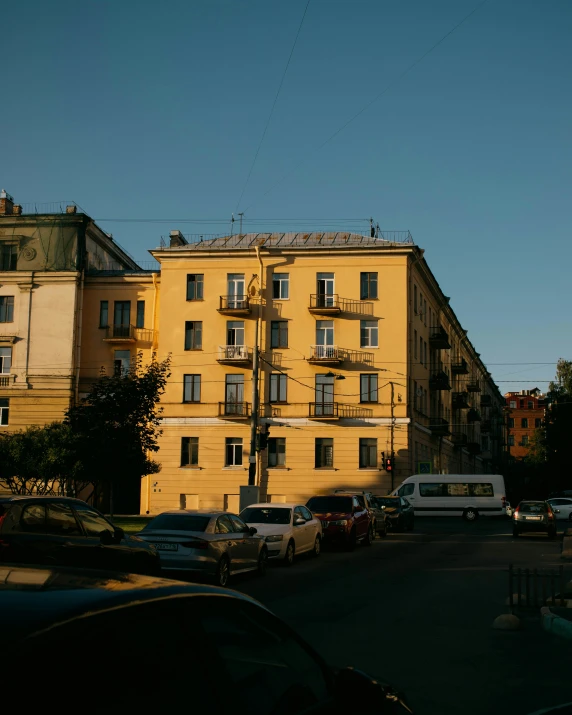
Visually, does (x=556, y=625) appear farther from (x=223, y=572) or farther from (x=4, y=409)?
(x=4, y=409)

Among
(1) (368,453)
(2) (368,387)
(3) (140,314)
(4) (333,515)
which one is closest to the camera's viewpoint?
(4) (333,515)

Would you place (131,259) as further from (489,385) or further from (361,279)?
(489,385)

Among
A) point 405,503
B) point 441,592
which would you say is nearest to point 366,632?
point 441,592

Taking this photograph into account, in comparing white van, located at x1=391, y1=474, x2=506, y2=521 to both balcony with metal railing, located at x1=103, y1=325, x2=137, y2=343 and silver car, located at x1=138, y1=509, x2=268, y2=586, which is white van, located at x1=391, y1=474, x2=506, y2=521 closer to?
balcony with metal railing, located at x1=103, y1=325, x2=137, y2=343

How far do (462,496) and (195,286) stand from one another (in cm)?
2059

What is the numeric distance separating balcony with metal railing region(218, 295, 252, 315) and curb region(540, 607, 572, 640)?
40979mm

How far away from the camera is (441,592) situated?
50.7ft

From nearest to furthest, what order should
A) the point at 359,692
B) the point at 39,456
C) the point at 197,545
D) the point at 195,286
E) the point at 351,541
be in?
the point at 359,692, the point at 197,545, the point at 351,541, the point at 39,456, the point at 195,286

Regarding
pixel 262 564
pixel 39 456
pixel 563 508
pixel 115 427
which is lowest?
pixel 563 508

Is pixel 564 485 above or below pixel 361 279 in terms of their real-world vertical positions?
below

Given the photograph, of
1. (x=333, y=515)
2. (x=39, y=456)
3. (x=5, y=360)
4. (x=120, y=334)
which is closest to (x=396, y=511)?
(x=333, y=515)

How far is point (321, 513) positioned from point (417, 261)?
29527 millimetres

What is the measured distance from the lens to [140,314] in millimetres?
54094

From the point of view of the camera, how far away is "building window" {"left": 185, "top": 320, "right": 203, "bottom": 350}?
52469mm
